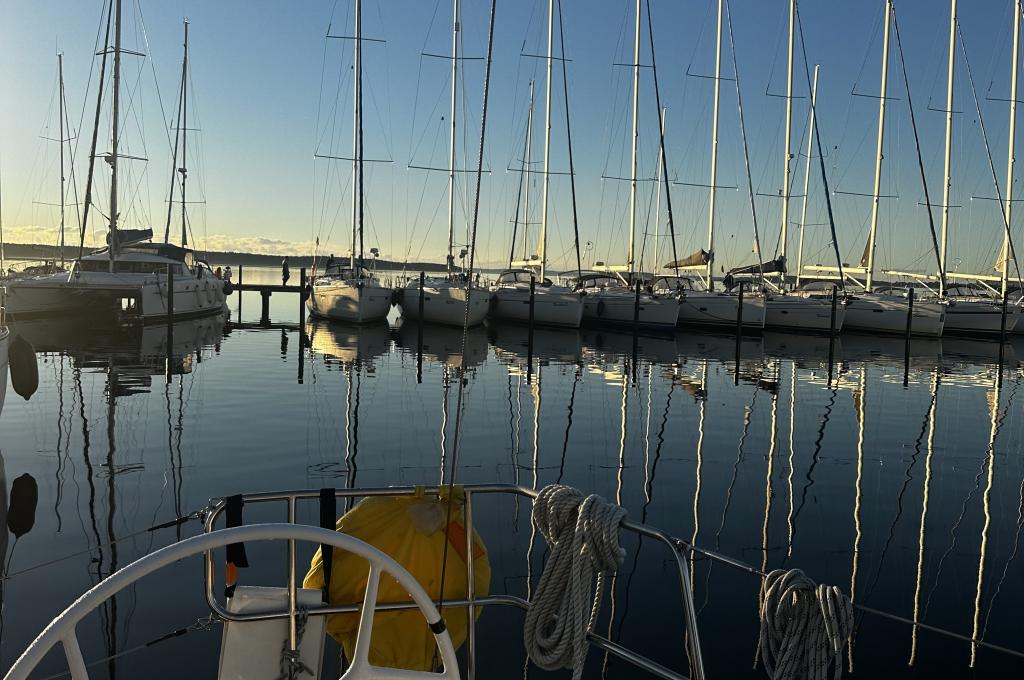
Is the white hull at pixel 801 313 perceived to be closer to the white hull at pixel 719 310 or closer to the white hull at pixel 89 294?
the white hull at pixel 719 310

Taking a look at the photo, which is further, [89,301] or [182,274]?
[182,274]

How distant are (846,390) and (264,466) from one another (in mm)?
14419

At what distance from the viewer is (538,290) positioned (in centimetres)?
3766

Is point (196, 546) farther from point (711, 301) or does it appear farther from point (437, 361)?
point (711, 301)

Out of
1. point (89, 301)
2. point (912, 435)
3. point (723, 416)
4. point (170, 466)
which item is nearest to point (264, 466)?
point (170, 466)

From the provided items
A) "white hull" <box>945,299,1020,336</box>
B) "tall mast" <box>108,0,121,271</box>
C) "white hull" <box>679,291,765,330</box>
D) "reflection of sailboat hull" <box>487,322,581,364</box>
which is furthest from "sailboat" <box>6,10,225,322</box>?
"white hull" <box>945,299,1020,336</box>

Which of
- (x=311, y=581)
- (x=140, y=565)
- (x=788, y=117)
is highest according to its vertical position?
(x=788, y=117)

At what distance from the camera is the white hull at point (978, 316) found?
37438 mm

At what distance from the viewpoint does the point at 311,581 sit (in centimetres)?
396

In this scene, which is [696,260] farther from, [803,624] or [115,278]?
[803,624]

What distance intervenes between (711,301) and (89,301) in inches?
1011

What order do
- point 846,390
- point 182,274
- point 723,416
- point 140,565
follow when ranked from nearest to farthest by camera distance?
1. point 140,565
2. point 723,416
3. point 846,390
4. point 182,274

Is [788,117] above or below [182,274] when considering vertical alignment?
above

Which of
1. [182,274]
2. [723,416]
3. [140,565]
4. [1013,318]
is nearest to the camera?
[140,565]
